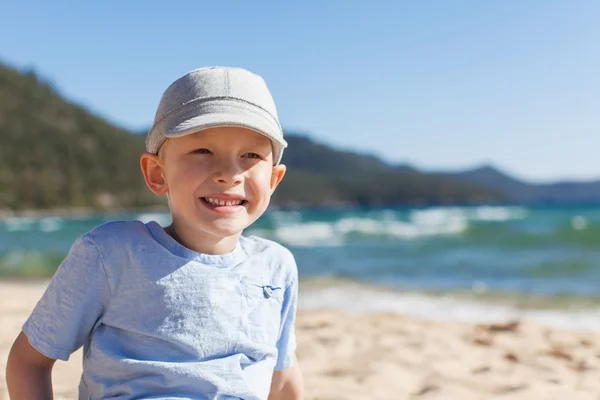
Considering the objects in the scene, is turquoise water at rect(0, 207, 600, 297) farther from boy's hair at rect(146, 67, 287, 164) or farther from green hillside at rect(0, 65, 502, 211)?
green hillside at rect(0, 65, 502, 211)

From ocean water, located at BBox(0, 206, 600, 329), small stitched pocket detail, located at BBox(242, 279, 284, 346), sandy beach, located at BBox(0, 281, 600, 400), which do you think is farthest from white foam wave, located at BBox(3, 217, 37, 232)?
small stitched pocket detail, located at BBox(242, 279, 284, 346)

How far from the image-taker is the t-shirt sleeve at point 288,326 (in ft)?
5.97

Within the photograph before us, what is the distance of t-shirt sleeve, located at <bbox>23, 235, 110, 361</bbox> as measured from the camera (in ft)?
4.87

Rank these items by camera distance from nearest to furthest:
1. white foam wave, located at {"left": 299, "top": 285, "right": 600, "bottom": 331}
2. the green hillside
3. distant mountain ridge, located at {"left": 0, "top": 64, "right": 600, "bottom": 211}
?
white foam wave, located at {"left": 299, "top": 285, "right": 600, "bottom": 331}
the green hillside
distant mountain ridge, located at {"left": 0, "top": 64, "right": 600, "bottom": 211}

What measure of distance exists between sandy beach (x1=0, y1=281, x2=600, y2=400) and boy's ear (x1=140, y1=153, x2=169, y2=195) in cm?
156

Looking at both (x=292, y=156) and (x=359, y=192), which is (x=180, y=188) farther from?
(x=292, y=156)

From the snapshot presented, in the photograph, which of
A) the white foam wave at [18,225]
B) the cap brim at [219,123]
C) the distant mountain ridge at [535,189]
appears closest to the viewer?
the cap brim at [219,123]

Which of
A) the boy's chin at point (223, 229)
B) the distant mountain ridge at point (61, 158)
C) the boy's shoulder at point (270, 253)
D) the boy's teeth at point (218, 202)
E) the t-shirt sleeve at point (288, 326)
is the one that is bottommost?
the t-shirt sleeve at point (288, 326)

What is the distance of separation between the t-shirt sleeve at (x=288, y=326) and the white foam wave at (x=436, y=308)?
407cm

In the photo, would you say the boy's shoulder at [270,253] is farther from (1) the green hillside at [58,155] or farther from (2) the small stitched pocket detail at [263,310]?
(1) the green hillside at [58,155]

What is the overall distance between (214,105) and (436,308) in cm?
539

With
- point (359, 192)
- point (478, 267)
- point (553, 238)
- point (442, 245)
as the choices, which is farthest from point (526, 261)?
point (359, 192)

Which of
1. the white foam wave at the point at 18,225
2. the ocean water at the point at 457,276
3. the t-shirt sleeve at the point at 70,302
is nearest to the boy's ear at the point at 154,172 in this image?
the t-shirt sleeve at the point at 70,302

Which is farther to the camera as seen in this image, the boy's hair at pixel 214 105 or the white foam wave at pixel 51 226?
the white foam wave at pixel 51 226
